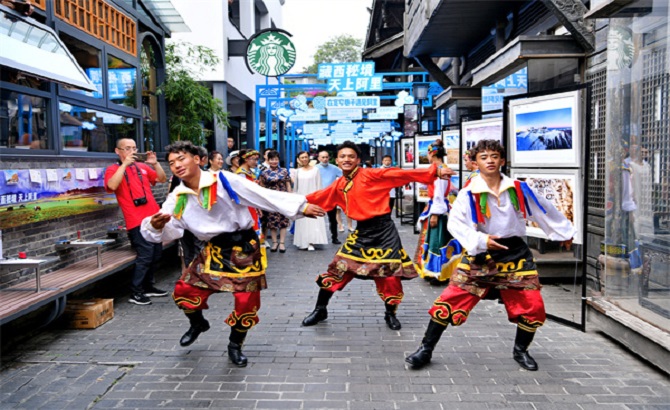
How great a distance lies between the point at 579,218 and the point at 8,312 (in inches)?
190

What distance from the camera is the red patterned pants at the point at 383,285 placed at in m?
5.53

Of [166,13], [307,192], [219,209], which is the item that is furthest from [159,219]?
[166,13]

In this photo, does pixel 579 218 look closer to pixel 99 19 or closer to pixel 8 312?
pixel 8 312

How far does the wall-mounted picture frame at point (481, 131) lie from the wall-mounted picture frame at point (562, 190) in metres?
1.42

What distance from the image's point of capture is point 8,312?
4422 millimetres

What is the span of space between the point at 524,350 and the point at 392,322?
56.8 inches

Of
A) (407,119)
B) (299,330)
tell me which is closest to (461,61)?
(407,119)

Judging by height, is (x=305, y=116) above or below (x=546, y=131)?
above

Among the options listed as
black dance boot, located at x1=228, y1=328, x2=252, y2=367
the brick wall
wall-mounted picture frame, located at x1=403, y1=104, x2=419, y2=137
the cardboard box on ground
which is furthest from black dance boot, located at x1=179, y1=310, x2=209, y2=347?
wall-mounted picture frame, located at x1=403, y1=104, x2=419, y2=137

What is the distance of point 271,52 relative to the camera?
14773 millimetres

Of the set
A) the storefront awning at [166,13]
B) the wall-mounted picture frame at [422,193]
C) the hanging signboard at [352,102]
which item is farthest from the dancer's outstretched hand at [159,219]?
the hanging signboard at [352,102]

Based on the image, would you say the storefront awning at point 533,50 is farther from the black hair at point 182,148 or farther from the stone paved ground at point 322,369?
the black hair at point 182,148

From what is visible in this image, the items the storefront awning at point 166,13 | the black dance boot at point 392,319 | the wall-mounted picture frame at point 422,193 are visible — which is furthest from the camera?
the wall-mounted picture frame at point 422,193

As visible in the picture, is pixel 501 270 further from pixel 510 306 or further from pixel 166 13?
pixel 166 13
